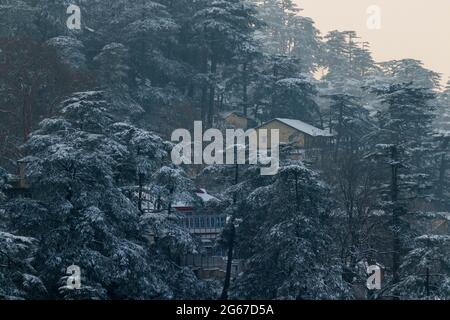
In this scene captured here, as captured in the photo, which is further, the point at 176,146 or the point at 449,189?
the point at 449,189

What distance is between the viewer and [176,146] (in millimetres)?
36719

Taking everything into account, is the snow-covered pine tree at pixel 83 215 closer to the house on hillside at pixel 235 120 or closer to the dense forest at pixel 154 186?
the dense forest at pixel 154 186

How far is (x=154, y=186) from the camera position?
33469 millimetres

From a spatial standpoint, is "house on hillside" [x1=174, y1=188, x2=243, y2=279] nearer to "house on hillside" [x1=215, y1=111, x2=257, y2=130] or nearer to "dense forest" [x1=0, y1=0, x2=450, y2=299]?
"dense forest" [x1=0, y1=0, x2=450, y2=299]

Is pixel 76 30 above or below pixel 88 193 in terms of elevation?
above

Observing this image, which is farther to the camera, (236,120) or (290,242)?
(236,120)

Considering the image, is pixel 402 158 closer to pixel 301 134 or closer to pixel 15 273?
pixel 301 134

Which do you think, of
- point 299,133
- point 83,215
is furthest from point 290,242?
point 299,133

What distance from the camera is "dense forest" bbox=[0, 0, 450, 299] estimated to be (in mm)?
29891

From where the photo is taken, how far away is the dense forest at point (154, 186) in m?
29.9

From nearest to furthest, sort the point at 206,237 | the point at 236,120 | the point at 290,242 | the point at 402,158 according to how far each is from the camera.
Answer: the point at 290,242 < the point at 206,237 < the point at 402,158 < the point at 236,120

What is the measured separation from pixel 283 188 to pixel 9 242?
13.2m
